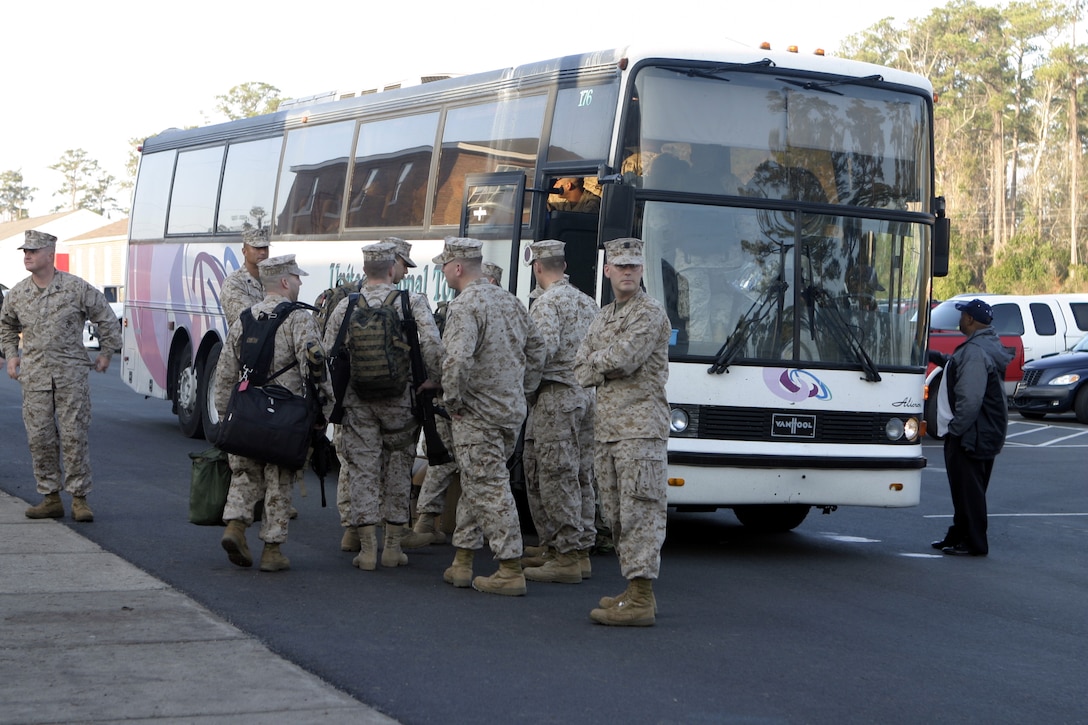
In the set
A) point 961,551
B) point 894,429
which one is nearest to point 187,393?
point 894,429

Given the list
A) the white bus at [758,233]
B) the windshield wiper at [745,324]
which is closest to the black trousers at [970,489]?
the white bus at [758,233]

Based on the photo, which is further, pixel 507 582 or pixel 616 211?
pixel 616 211

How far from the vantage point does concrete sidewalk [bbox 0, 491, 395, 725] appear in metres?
5.57

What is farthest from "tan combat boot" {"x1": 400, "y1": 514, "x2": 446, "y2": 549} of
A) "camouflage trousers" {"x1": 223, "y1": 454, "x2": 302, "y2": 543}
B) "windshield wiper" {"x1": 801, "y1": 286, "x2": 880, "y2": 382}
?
"windshield wiper" {"x1": 801, "y1": 286, "x2": 880, "y2": 382}

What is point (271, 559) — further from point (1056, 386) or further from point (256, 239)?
point (1056, 386)

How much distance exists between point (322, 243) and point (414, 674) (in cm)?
835

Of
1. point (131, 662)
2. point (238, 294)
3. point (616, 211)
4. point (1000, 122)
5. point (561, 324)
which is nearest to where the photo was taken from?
point (131, 662)

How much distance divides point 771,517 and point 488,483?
4.01 meters

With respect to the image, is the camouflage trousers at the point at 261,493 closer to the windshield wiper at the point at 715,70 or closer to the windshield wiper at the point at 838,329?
the windshield wiper at the point at 838,329

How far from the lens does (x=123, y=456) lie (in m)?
14.4

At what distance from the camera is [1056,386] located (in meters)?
22.7

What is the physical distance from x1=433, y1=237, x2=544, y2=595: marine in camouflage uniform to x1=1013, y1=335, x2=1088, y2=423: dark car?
16429mm

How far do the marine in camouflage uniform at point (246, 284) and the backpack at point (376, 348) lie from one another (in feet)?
5.45

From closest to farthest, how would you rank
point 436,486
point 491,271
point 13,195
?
point 491,271
point 436,486
point 13,195
